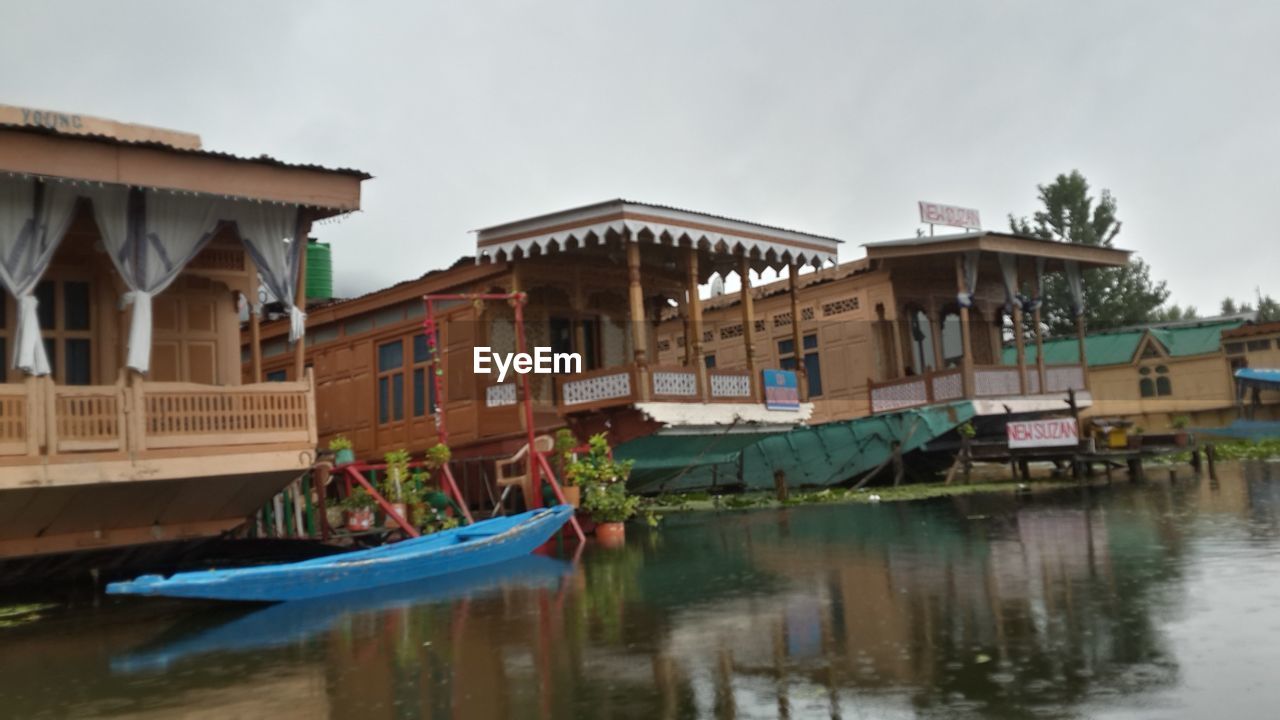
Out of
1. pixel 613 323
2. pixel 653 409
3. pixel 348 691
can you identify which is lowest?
pixel 348 691

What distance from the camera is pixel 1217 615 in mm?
6562

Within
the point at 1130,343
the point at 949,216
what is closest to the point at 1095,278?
the point at 1130,343

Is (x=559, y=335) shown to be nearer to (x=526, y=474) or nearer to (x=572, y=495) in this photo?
(x=526, y=474)

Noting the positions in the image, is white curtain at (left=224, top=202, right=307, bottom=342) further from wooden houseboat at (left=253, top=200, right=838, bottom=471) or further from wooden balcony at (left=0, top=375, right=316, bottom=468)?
wooden houseboat at (left=253, top=200, right=838, bottom=471)

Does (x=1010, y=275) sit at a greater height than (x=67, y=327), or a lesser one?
greater

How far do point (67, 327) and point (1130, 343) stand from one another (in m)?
36.1

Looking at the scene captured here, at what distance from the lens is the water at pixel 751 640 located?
5219 millimetres

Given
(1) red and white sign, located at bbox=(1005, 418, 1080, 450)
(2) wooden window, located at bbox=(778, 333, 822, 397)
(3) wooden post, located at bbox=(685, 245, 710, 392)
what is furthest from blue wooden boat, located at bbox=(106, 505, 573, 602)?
(2) wooden window, located at bbox=(778, 333, 822, 397)

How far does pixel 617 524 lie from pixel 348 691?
916 cm

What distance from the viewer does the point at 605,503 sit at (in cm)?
1500

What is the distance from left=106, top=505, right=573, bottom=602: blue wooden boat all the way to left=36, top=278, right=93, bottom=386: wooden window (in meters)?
4.22

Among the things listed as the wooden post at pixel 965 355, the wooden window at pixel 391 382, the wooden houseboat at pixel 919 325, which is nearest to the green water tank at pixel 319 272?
the wooden window at pixel 391 382

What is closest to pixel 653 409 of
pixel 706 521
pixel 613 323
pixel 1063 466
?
pixel 706 521

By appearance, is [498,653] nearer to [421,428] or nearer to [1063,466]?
[421,428]
